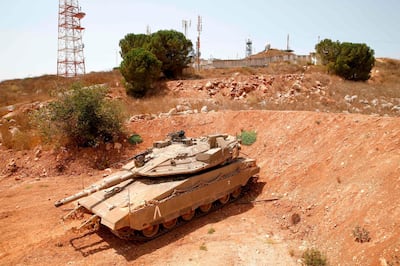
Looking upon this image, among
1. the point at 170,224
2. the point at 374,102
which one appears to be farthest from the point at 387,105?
the point at 170,224

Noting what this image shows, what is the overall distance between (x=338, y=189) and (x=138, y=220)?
17.8 ft

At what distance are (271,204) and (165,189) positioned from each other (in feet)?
12.0

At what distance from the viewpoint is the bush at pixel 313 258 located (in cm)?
717

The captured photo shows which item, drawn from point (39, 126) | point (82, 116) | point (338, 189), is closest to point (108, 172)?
point (82, 116)

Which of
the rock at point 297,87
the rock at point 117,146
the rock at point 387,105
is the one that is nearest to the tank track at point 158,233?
the rock at point 117,146

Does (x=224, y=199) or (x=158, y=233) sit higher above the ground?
(x=224, y=199)

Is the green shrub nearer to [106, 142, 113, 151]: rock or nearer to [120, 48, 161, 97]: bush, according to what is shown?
[106, 142, 113, 151]: rock

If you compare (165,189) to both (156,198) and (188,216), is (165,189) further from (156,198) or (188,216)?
(188,216)

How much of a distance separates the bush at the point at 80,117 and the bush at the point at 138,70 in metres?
6.90

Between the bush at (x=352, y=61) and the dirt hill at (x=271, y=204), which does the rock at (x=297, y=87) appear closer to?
the bush at (x=352, y=61)

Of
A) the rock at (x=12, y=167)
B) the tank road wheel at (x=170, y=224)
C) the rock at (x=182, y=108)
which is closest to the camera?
the tank road wheel at (x=170, y=224)

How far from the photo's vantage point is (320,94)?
21.9m

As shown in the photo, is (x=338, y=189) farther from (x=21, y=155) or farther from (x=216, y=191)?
(x=21, y=155)

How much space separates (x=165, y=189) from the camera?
8.80 metres
